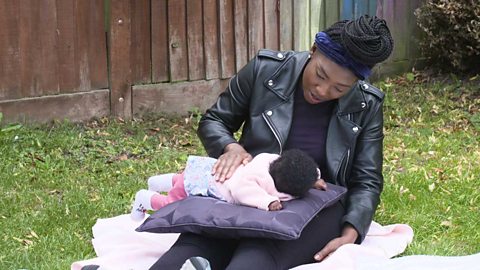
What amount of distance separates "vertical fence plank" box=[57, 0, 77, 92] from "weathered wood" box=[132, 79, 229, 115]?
1.97ft

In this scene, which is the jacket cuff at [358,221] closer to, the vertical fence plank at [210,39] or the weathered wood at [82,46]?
the weathered wood at [82,46]

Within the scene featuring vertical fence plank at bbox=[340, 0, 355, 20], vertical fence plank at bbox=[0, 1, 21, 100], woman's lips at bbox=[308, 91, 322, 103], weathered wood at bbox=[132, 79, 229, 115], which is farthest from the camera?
vertical fence plank at bbox=[340, 0, 355, 20]

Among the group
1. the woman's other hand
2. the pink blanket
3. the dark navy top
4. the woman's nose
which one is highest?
the woman's nose

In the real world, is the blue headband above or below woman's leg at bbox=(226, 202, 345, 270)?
above

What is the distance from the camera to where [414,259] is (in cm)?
370

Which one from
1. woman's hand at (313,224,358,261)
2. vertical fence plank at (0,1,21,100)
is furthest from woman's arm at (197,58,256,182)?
vertical fence plank at (0,1,21,100)

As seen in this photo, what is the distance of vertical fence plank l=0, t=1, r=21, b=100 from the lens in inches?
249

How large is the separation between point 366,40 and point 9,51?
372 centimetres

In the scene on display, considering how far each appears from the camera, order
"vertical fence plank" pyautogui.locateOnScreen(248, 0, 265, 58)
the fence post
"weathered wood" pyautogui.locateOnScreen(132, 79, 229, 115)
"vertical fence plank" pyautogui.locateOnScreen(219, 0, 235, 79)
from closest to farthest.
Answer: the fence post
"weathered wood" pyautogui.locateOnScreen(132, 79, 229, 115)
"vertical fence plank" pyautogui.locateOnScreen(219, 0, 235, 79)
"vertical fence plank" pyautogui.locateOnScreen(248, 0, 265, 58)

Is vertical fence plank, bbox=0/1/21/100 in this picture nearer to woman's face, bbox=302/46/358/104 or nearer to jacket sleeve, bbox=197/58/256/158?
jacket sleeve, bbox=197/58/256/158

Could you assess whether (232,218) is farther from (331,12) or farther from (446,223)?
(331,12)

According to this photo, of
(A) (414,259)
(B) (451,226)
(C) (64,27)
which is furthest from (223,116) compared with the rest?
(C) (64,27)

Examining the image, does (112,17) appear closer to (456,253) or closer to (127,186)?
(127,186)

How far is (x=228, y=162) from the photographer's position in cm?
357
